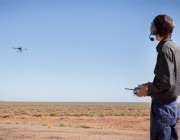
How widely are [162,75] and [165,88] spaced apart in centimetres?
12

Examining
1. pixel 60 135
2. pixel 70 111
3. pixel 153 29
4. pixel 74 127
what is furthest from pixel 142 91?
pixel 70 111

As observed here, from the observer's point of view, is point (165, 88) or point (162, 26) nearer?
point (165, 88)

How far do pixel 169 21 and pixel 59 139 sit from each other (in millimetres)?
12163

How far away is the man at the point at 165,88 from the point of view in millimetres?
3789

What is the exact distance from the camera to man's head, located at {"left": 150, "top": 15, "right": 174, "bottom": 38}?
12.9ft

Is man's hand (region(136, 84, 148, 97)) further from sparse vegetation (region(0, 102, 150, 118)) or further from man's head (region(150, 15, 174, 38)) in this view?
sparse vegetation (region(0, 102, 150, 118))

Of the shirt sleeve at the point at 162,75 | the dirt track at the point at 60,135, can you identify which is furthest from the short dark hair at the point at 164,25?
the dirt track at the point at 60,135

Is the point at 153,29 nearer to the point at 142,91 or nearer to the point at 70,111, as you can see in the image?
the point at 142,91

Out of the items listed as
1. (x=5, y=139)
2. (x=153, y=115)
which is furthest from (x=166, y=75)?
(x=5, y=139)

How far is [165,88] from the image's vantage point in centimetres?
378

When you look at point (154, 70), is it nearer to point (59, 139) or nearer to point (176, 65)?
point (176, 65)

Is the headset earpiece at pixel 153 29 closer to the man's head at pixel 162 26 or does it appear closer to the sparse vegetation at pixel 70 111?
the man's head at pixel 162 26

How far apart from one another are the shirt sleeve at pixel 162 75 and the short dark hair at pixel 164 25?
9.8 inches

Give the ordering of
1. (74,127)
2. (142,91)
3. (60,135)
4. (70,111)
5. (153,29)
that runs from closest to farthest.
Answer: (142,91) < (153,29) < (60,135) < (74,127) < (70,111)
